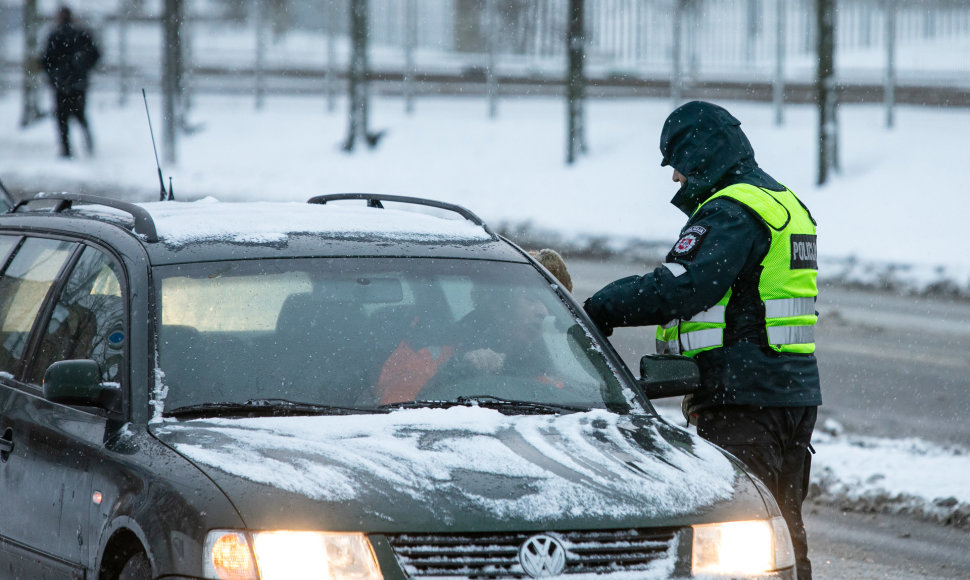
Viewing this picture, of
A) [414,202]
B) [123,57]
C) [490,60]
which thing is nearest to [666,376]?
[414,202]

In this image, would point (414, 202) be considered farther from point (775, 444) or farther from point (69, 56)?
point (69, 56)

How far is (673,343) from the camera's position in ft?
17.6

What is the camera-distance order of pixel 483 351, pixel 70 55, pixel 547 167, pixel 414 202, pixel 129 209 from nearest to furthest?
1. pixel 483 351
2. pixel 129 209
3. pixel 414 202
4. pixel 547 167
5. pixel 70 55

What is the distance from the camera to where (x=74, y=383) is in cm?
414

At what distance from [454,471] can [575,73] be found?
19.1 metres

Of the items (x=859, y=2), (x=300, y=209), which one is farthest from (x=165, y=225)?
(x=859, y=2)

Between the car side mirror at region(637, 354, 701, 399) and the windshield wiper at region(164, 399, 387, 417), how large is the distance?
37.1 inches

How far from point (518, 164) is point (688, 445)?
Result: 19835 mm

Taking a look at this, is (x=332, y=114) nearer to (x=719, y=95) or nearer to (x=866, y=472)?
(x=719, y=95)

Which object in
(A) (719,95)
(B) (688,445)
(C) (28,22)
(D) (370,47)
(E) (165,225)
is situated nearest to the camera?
(B) (688,445)

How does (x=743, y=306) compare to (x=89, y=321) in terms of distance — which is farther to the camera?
(x=743, y=306)

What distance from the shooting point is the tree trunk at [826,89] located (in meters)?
A: 19.0

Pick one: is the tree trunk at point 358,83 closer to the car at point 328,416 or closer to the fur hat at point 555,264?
the fur hat at point 555,264

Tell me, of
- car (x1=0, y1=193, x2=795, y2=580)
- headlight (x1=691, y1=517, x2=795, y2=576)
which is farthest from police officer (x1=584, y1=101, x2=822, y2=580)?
headlight (x1=691, y1=517, x2=795, y2=576)
